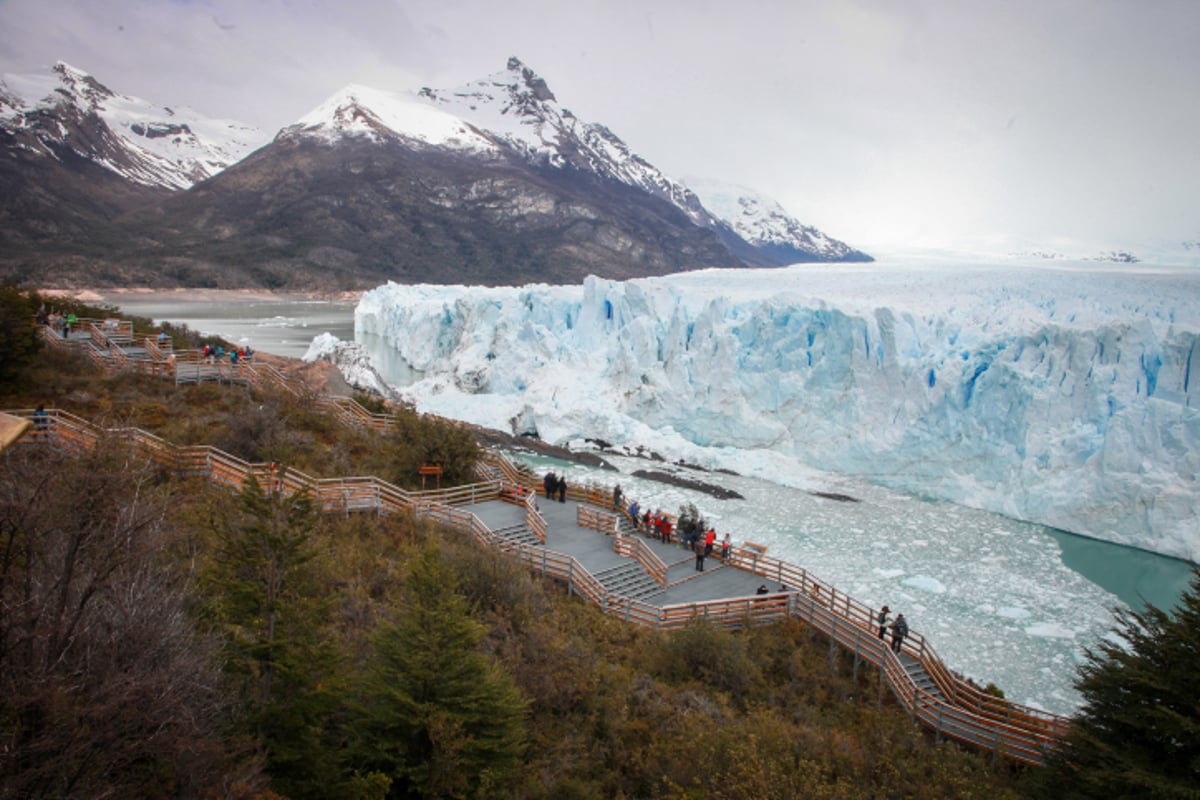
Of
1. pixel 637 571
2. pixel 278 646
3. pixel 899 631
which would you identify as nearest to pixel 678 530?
pixel 637 571

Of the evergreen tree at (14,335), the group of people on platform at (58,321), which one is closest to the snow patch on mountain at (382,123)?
the group of people on platform at (58,321)

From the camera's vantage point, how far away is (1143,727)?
473 cm

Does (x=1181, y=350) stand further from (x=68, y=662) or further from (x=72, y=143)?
(x=72, y=143)

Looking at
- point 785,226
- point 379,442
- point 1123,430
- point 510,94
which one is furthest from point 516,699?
point 510,94

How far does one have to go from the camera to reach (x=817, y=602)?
10023 mm

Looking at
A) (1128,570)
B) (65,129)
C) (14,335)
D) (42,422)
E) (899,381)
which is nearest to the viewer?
(42,422)

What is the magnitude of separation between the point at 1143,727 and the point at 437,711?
4867 millimetres

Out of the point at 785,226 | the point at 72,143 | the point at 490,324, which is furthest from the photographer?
the point at 785,226

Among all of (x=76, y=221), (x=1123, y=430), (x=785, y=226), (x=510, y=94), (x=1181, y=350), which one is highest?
(x=510, y=94)

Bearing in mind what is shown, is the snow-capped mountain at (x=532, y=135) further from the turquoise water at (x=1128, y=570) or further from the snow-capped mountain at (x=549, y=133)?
the turquoise water at (x=1128, y=570)

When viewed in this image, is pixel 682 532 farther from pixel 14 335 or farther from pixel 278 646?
pixel 14 335

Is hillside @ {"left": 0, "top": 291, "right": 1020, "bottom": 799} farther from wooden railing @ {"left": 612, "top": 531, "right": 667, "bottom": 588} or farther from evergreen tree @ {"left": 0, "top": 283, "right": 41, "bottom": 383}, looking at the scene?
evergreen tree @ {"left": 0, "top": 283, "right": 41, "bottom": 383}

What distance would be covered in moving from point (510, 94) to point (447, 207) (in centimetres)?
8907

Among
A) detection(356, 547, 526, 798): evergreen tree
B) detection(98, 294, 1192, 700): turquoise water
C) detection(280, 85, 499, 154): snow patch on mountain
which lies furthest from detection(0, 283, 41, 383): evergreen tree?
detection(280, 85, 499, 154): snow patch on mountain
